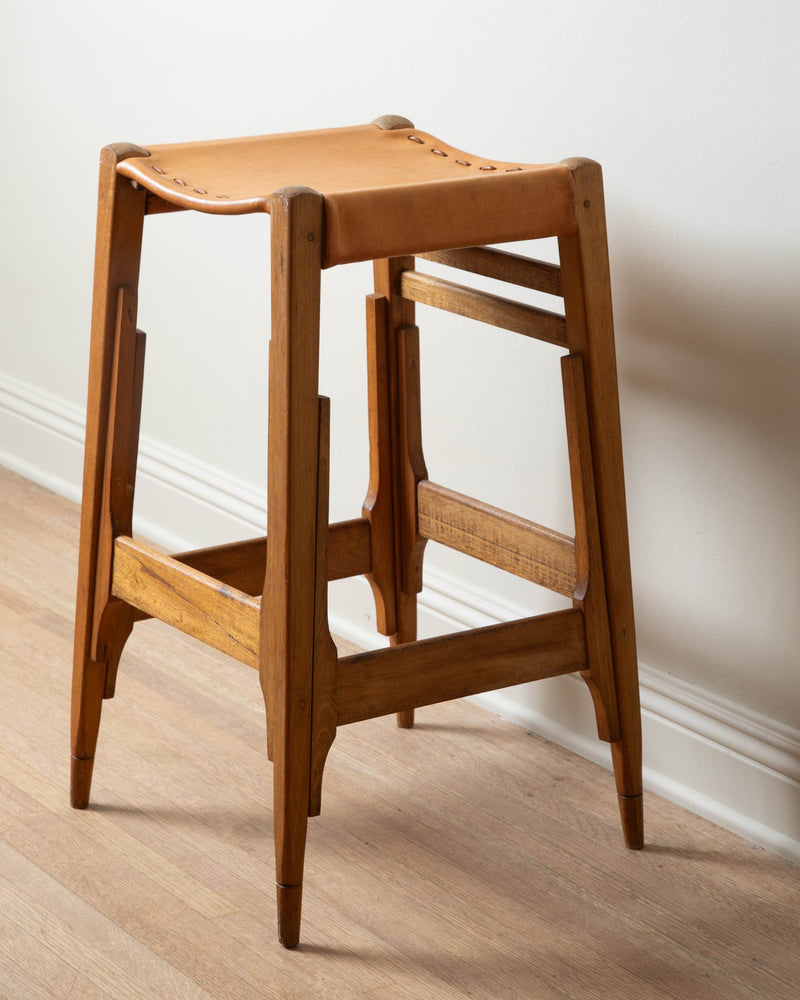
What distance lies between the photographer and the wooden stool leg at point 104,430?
4.54 ft

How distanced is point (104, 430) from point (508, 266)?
0.44 m

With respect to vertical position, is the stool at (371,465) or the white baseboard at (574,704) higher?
the stool at (371,465)

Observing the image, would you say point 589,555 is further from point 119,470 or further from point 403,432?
point 119,470

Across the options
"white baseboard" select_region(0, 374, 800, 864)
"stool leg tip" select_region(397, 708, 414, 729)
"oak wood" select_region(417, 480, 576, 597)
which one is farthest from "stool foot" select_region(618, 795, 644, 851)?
"stool leg tip" select_region(397, 708, 414, 729)

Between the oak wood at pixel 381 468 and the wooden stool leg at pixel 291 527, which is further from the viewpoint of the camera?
the oak wood at pixel 381 468

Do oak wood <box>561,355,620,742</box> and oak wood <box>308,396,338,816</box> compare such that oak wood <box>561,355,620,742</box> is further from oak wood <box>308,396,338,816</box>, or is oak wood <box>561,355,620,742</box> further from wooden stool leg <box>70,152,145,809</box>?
wooden stool leg <box>70,152,145,809</box>

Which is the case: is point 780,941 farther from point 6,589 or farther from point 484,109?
point 6,589

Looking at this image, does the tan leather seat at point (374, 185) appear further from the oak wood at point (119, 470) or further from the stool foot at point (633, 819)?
the stool foot at point (633, 819)

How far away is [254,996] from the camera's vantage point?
124cm

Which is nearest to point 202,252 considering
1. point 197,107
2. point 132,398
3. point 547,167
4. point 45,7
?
point 197,107

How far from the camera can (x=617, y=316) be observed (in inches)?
61.4

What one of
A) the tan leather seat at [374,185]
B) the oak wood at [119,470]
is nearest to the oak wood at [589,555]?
the tan leather seat at [374,185]

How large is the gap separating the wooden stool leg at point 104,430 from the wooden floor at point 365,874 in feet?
0.44

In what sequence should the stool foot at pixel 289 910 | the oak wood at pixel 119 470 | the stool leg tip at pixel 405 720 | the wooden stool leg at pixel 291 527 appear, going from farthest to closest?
the stool leg tip at pixel 405 720
the oak wood at pixel 119 470
the stool foot at pixel 289 910
the wooden stool leg at pixel 291 527
